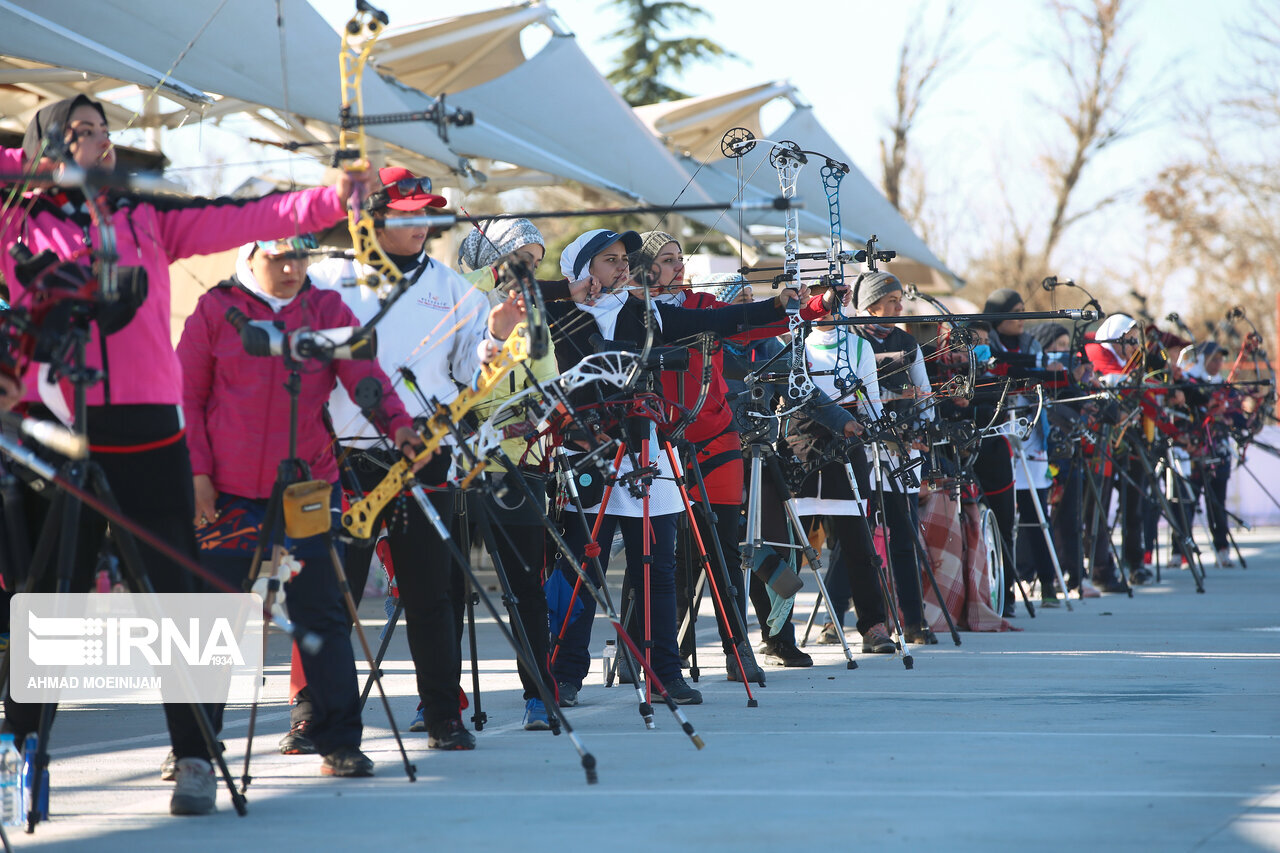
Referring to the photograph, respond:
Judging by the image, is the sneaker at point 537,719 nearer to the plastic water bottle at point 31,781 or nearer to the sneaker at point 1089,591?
the plastic water bottle at point 31,781

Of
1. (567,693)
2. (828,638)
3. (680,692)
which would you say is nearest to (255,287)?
(567,693)

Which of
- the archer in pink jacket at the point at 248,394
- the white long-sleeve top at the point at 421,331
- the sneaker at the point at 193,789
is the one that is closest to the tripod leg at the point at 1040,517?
the white long-sleeve top at the point at 421,331

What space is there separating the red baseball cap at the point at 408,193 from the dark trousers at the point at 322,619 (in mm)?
1082

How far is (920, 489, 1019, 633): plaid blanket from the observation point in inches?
343

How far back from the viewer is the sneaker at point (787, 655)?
24.1ft

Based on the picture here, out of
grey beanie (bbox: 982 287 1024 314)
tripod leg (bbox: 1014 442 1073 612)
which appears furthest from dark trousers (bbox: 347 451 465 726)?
grey beanie (bbox: 982 287 1024 314)

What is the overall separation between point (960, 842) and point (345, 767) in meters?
1.90

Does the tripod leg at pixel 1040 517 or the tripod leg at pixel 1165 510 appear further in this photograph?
the tripod leg at pixel 1165 510

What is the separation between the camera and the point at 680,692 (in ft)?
19.9

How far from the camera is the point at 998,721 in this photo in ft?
17.6

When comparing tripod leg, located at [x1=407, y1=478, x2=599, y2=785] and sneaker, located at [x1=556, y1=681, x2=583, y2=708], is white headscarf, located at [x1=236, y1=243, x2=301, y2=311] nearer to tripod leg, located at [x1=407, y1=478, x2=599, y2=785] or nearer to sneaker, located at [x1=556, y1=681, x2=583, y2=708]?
tripod leg, located at [x1=407, y1=478, x2=599, y2=785]

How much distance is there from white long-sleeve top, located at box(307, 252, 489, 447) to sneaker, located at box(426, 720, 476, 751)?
954 mm

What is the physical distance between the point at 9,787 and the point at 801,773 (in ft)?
7.01

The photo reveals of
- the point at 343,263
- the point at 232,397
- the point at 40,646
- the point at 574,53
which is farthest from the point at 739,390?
the point at 574,53
